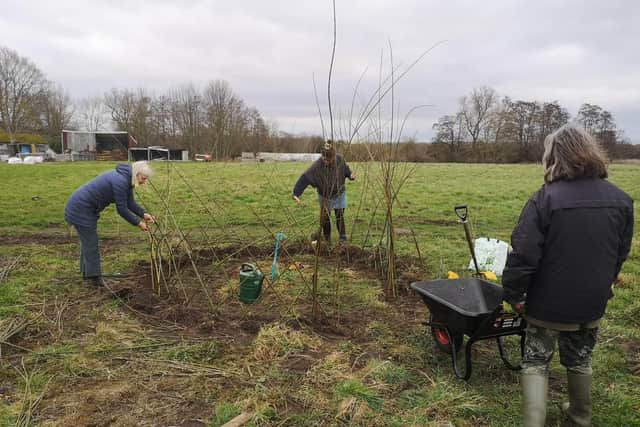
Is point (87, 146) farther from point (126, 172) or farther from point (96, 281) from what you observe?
point (126, 172)

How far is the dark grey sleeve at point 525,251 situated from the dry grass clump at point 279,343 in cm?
155

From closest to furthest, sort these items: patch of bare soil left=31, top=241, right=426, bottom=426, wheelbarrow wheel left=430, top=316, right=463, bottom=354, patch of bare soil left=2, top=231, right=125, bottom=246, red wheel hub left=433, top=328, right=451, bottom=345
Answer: patch of bare soil left=31, top=241, right=426, bottom=426, wheelbarrow wheel left=430, top=316, right=463, bottom=354, red wheel hub left=433, top=328, right=451, bottom=345, patch of bare soil left=2, top=231, right=125, bottom=246

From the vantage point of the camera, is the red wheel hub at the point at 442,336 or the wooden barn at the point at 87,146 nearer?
the red wheel hub at the point at 442,336

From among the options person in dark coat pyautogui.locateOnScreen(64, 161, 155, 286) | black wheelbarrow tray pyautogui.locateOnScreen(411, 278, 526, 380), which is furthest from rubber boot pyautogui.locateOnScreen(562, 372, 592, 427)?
person in dark coat pyautogui.locateOnScreen(64, 161, 155, 286)

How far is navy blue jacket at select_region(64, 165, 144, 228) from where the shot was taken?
13.0 ft

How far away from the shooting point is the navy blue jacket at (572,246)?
1.87 meters

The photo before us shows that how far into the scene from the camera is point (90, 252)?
161 inches

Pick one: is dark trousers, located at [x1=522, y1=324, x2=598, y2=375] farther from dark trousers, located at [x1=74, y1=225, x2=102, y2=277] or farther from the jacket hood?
dark trousers, located at [x1=74, y1=225, x2=102, y2=277]

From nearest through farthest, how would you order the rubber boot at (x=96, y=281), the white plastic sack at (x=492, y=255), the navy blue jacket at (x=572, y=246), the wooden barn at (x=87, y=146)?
the navy blue jacket at (x=572, y=246)
the rubber boot at (x=96, y=281)
the white plastic sack at (x=492, y=255)
the wooden barn at (x=87, y=146)

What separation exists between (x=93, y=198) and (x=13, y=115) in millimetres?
55185

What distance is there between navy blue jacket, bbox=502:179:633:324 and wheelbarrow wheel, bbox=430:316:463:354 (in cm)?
67

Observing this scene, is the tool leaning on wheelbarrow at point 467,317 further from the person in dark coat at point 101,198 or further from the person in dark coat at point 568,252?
the person in dark coat at point 101,198

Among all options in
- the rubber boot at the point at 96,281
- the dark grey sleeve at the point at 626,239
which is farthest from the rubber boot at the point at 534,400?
the rubber boot at the point at 96,281

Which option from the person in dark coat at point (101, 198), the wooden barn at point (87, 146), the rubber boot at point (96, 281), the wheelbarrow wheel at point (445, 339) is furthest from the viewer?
the wooden barn at point (87, 146)
